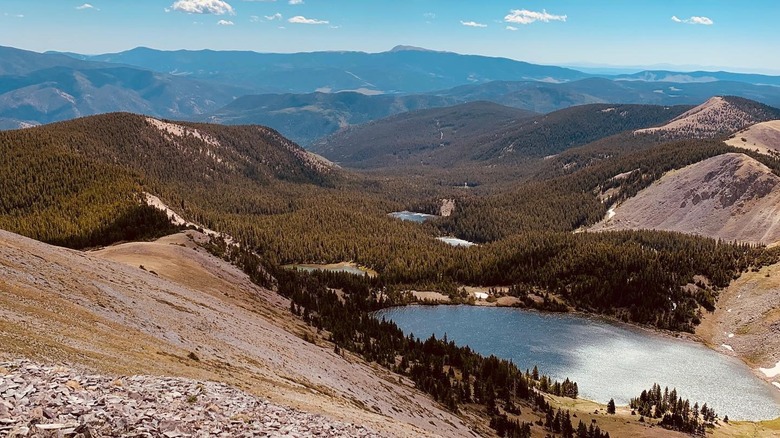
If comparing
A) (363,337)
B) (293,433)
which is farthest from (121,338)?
(363,337)

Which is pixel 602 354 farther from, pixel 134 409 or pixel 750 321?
pixel 134 409

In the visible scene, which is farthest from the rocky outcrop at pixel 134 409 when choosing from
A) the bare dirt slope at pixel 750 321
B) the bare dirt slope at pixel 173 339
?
the bare dirt slope at pixel 750 321

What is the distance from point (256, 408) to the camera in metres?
34.5

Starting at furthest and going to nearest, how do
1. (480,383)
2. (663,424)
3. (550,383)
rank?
(550,383), (480,383), (663,424)

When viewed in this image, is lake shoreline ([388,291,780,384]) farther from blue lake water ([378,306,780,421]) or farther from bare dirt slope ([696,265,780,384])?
blue lake water ([378,306,780,421])

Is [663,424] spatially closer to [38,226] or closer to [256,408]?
[256,408]

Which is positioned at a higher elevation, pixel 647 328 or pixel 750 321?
pixel 750 321

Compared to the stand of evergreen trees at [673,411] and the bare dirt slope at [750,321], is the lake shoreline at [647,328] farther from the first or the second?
the stand of evergreen trees at [673,411]

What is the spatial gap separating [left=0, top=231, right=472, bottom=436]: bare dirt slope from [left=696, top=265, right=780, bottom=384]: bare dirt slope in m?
95.8

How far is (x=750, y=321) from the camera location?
14388 cm

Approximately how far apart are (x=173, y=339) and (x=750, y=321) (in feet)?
485

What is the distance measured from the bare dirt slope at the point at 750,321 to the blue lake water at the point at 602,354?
17.2 feet

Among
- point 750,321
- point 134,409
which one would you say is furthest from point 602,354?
point 134,409

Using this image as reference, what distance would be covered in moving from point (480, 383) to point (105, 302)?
6707 centimetres
